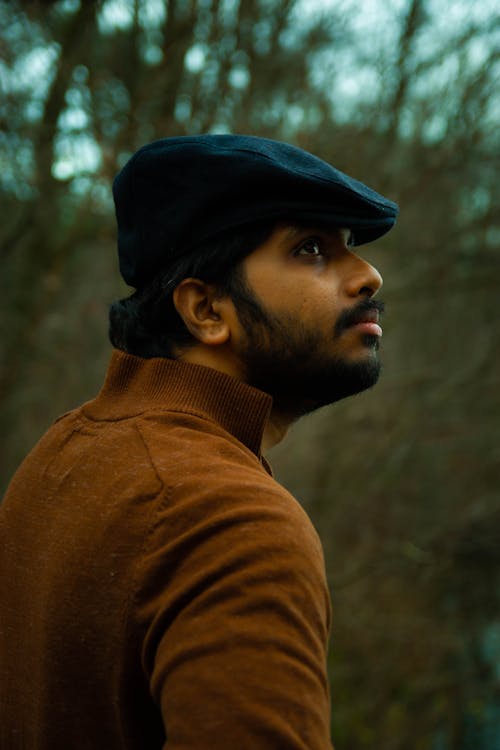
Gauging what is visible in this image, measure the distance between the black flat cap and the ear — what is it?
0.08 metres

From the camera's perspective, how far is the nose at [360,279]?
66.1 inches

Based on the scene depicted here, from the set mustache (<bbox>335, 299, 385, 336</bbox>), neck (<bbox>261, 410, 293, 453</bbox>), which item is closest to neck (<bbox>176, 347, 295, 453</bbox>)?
neck (<bbox>261, 410, 293, 453</bbox>)

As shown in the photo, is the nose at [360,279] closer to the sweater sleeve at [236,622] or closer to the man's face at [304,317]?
the man's face at [304,317]

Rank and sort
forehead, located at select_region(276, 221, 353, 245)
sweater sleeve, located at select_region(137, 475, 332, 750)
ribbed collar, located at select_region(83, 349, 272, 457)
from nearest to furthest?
sweater sleeve, located at select_region(137, 475, 332, 750), ribbed collar, located at select_region(83, 349, 272, 457), forehead, located at select_region(276, 221, 353, 245)

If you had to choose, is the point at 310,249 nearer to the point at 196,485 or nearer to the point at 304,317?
the point at 304,317

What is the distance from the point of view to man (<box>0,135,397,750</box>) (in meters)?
1.06

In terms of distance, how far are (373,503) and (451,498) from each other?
754mm

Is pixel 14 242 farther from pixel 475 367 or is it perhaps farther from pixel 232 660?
pixel 232 660

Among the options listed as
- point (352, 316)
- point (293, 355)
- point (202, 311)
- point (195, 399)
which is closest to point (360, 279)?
point (352, 316)

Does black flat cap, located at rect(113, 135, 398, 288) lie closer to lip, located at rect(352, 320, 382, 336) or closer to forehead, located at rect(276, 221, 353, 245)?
forehead, located at rect(276, 221, 353, 245)

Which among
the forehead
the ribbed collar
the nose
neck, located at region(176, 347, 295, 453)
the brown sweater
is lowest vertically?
the brown sweater

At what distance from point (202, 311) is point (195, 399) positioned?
27 centimetres

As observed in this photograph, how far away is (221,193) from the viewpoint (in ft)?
5.22

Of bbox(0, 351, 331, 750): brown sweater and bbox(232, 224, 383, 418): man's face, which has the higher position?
bbox(232, 224, 383, 418): man's face
